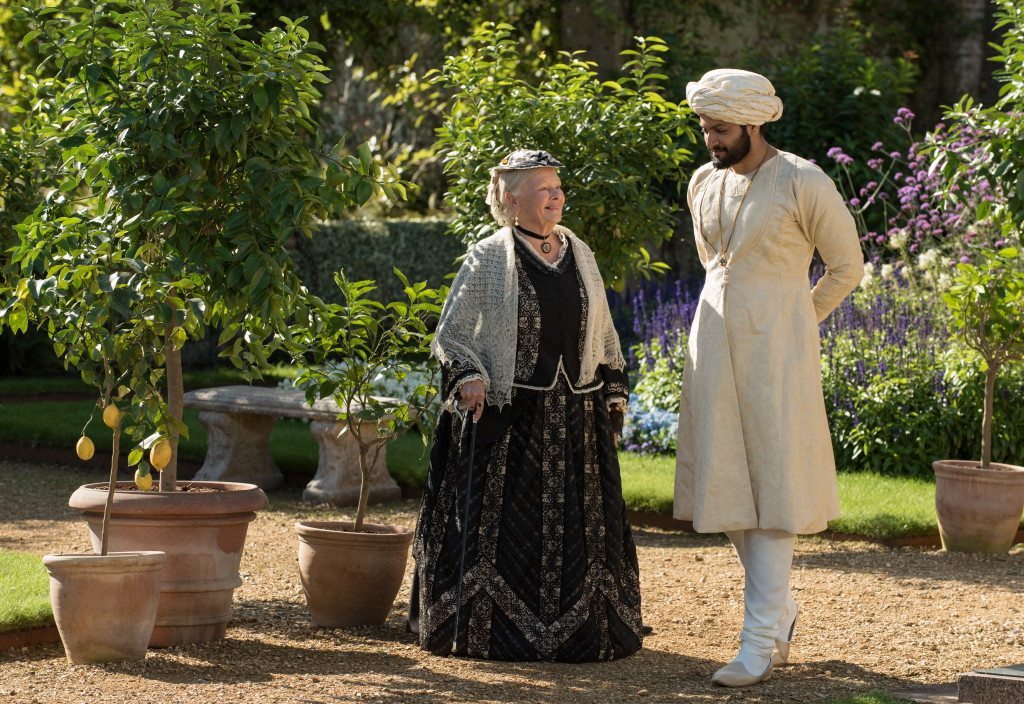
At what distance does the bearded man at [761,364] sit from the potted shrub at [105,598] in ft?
5.44

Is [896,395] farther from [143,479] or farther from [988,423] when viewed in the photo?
[143,479]

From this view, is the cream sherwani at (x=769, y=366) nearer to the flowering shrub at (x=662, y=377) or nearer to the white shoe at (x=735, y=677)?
the white shoe at (x=735, y=677)

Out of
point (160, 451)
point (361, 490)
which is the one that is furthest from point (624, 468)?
point (160, 451)

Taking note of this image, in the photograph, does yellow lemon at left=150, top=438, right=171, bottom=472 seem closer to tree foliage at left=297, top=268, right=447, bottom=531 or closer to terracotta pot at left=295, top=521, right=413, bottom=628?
terracotta pot at left=295, top=521, right=413, bottom=628

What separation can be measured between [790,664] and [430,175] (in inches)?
647

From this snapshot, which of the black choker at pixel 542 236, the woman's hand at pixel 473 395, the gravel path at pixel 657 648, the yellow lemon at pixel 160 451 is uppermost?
the black choker at pixel 542 236

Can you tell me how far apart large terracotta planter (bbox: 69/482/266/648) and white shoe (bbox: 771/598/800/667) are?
1780 mm

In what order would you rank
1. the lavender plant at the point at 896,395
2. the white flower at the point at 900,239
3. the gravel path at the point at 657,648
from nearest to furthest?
the gravel path at the point at 657,648 < the lavender plant at the point at 896,395 < the white flower at the point at 900,239

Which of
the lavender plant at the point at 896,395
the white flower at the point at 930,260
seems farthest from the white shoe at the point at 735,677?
the white flower at the point at 930,260

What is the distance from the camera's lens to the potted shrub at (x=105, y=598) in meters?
3.95

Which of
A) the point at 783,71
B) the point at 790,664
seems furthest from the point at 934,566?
the point at 783,71

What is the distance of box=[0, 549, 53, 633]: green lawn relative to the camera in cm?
436

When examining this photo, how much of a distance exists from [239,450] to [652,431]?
2696mm

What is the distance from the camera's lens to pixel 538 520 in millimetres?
4453
